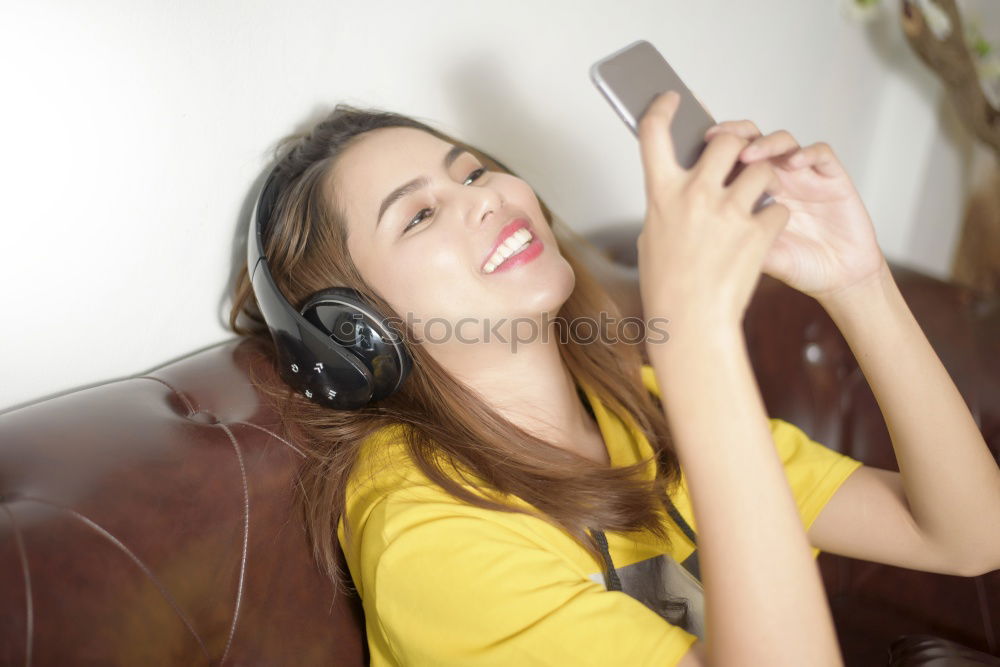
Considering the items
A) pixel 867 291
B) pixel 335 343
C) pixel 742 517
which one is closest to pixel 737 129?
pixel 867 291

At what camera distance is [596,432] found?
50.3 inches

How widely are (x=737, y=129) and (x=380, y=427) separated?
0.60m

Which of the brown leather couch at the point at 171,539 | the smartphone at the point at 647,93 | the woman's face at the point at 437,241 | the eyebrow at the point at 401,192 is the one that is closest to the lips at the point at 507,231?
the woman's face at the point at 437,241

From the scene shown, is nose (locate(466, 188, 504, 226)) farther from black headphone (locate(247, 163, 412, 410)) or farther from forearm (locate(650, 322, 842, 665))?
forearm (locate(650, 322, 842, 665))

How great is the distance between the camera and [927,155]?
249 centimetres

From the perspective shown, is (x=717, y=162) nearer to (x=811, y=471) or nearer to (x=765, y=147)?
(x=765, y=147)

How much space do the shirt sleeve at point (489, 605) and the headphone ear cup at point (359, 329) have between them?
19 cm

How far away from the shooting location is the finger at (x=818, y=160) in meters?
0.95

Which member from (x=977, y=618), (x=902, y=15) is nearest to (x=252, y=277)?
(x=977, y=618)

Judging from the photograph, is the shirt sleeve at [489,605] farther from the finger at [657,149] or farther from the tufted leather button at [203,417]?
the finger at [657,149]

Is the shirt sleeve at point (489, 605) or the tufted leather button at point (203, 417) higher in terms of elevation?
the tufted leather button at point (203, 417)

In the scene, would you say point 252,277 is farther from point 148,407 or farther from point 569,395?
point 569,395

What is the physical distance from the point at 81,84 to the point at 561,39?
911 mm

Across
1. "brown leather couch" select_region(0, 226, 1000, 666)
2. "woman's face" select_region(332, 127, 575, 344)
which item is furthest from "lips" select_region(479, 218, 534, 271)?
"brown leather couch" select_region(0, 226, 1000, 666)
